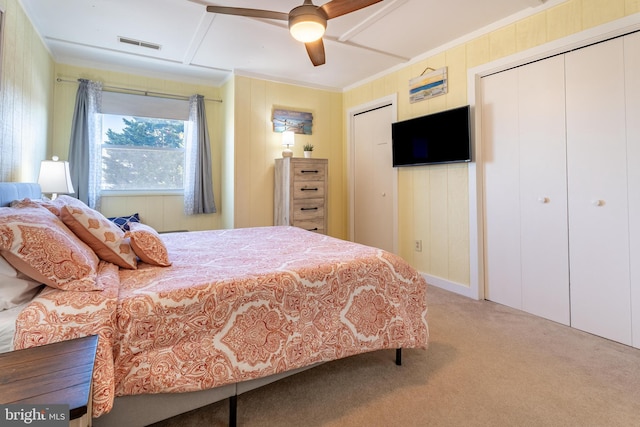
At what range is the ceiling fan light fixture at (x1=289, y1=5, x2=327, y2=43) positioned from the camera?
189 cm

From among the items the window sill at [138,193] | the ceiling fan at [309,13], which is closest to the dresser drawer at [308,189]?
the window sill at [138,193]

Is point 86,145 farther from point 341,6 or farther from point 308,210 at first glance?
point 341,6

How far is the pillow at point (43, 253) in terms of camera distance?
1131 millimetres

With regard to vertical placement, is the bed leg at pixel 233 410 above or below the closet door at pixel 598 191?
below

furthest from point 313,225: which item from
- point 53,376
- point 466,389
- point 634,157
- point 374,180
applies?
point 53,376

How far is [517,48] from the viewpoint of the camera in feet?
8.85

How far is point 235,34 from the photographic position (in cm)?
301

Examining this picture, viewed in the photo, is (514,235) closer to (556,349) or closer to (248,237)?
(556,349)

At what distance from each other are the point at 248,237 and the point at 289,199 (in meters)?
1.37

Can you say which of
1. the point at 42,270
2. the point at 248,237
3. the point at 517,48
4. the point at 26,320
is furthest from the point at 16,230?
the point at 517,48

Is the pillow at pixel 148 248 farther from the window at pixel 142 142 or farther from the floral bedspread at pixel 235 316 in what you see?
the window at pixel 142 142

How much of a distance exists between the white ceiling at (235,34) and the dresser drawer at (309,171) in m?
1.18

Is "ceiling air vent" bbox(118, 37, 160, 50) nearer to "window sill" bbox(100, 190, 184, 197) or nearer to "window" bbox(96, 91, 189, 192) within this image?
"window" bbox(96, 91, 189, 192)
